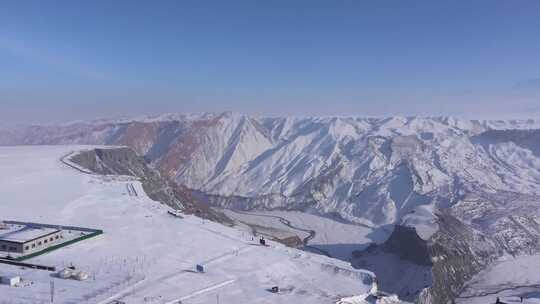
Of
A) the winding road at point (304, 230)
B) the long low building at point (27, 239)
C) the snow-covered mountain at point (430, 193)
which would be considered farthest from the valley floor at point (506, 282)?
the long low building at point (27, 239)

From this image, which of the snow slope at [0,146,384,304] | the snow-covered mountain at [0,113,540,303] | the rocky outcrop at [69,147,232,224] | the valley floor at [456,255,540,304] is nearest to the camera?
the snow slope at [0,146,384,304]

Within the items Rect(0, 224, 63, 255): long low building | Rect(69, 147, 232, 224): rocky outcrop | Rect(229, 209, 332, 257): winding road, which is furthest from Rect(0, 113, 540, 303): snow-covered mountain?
Rect(0, 224, 63, 255): long low building

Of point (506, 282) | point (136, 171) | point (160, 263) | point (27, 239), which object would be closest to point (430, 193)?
point (506, 282)

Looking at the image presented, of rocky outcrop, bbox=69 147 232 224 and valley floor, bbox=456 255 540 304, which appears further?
rocky outcrop, bbox=69 147 232 224

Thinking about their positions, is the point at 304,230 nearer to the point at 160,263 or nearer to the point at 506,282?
the point at 506,282

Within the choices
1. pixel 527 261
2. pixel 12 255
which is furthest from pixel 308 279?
pixel 527 261

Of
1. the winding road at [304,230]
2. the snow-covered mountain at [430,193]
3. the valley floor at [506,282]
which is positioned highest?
the snow-covered mountain at [430,193]

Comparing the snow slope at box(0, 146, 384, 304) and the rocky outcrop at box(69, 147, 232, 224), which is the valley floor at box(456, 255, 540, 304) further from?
the rocky outcrop at box(69, 147, 232, 224)

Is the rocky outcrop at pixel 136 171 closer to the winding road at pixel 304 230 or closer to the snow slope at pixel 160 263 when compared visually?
the winding road at pixel 304 230
